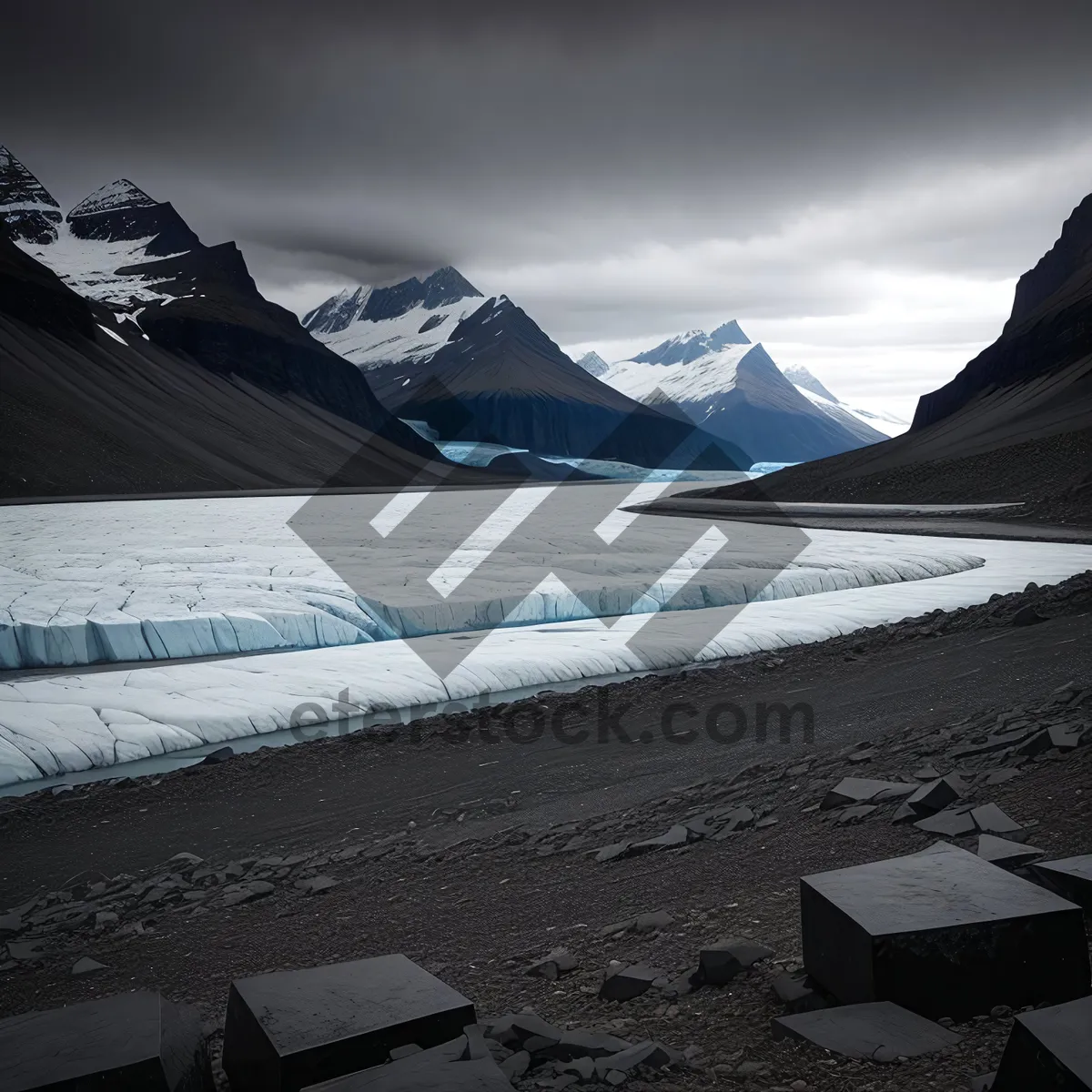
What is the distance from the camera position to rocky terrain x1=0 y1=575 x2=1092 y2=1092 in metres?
3.28

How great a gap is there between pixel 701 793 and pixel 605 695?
3779 mm

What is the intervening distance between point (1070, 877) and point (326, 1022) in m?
2.80

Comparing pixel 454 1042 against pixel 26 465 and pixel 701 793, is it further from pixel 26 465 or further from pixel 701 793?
pixel 26 465

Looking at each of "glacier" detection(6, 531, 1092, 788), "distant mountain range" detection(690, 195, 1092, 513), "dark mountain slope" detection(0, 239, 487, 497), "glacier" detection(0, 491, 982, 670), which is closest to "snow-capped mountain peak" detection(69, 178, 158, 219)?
"dark mountain slope" detection(0, 239, 487, 497)

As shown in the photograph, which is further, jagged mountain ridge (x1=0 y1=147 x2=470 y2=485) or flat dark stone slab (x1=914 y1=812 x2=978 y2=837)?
jagged mountain ridge (x1=0 y1=147 x2=470 y2=485)

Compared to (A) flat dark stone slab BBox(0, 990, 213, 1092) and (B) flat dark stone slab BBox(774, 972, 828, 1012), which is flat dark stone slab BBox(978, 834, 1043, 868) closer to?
(B) flat dark stone slab BBox(774, 972, 828, 1012)

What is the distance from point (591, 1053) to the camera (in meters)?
3.10

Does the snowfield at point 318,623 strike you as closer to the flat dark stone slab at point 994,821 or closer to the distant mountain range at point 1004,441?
the flat dark stone slab at point 994,821

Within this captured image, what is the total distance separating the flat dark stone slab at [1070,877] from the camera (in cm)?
358

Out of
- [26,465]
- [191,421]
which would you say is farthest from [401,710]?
[191,421]

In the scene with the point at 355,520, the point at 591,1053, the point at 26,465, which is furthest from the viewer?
the point at 26,465

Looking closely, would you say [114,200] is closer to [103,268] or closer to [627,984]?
[103,268]

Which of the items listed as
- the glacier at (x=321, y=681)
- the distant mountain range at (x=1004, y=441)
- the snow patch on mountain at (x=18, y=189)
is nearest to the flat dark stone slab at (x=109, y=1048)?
the glacier at (x=321, y=681)

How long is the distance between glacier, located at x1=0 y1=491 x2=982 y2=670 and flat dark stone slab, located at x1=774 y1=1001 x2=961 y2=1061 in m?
11.2
